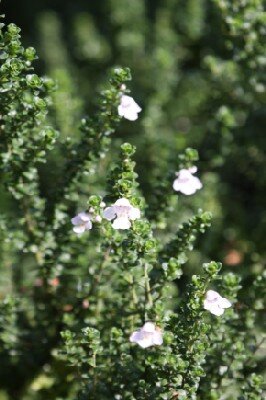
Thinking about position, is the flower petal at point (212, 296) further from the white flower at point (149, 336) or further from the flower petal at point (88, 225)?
the flower petal at point (88, 225)

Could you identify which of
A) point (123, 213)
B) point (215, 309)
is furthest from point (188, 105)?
point (215, 309)

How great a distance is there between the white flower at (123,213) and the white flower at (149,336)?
0.30 meters

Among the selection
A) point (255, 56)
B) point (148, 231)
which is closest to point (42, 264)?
point (148, 231)

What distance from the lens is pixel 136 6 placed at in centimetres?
416

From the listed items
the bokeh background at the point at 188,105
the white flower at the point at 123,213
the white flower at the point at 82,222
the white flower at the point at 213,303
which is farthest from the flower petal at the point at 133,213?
the bokeh background at the point at 188,105

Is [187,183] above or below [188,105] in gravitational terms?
below

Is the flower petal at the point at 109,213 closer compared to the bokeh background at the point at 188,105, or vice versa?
the flower petal at the point at 109,213

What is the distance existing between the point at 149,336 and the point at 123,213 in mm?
369

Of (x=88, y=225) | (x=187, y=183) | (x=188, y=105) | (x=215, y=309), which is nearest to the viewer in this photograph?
(x=215, y=309)

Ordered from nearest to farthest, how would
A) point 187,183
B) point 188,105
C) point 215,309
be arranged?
point 215,309 < point 187,183 < point 188,105

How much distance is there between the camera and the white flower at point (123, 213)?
6.30 ft

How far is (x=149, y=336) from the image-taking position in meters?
1.92

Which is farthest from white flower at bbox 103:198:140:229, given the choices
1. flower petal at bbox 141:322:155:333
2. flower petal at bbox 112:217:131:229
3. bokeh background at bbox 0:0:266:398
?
bokeh background at bbox 0:0:266:398

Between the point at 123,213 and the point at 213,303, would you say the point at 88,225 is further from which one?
the point at 213,303
